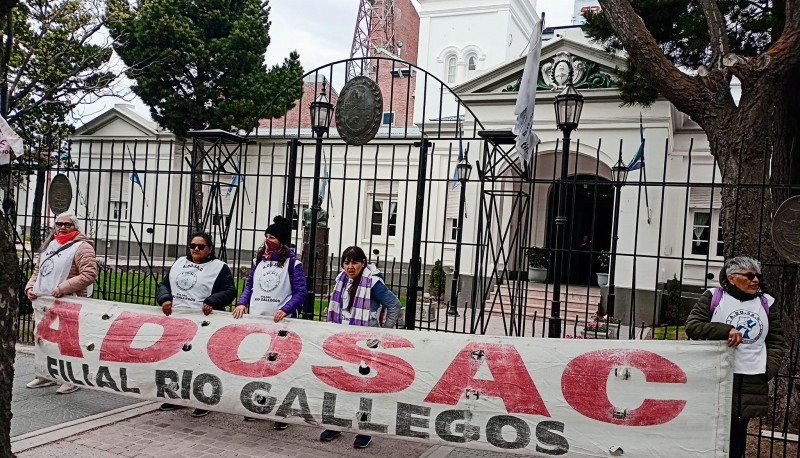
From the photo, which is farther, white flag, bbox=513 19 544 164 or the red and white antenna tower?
the red and white antenna tower

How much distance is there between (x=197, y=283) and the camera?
5492 mm

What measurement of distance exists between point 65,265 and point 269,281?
227 cm

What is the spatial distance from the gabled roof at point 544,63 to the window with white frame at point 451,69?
11250mm

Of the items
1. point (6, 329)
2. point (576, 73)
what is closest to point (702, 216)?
point (576, 73)

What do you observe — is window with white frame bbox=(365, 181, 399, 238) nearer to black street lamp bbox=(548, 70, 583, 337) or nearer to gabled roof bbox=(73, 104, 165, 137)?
gabled roof bbox=(73, 104, 165, 137)

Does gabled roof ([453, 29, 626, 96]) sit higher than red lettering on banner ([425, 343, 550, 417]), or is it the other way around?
gabled roof ([453, 29, 626, 96])

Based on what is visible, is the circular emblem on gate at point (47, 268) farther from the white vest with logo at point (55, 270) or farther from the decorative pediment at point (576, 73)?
the decorative pediment at point (576, 73)

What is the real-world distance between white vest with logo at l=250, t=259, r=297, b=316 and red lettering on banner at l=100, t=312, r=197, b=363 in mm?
585

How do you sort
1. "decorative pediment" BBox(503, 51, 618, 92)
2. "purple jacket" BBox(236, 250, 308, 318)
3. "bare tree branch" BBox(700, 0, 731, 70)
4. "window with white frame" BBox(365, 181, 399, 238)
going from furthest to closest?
"window with white frame" BBox(365, 181, 399, 238)
"decorative pediment" BBox(503, 51, 618, 92)
"bare tree branch" BBox(700, 0, 731, 70)
"purple jacket" BBox(236, 250, 308, 318)

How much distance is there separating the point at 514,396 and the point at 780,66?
456 centimetres

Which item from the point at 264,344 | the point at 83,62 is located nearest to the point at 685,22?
the point at 264,344

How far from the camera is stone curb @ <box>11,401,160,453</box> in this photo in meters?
4.62

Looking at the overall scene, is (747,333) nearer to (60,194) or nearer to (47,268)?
(47,268)

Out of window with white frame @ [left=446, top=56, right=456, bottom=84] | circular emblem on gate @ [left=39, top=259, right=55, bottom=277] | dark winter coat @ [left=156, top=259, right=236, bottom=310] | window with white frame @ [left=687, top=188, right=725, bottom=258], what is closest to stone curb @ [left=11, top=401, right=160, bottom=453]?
dark winter coat @ [left=156, top=259, right=236, bottom=310]
